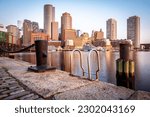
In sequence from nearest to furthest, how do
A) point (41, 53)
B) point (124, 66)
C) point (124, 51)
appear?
point (41, 53) → point (124, 51) → point (124, 66)

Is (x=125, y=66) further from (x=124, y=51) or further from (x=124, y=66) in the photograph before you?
(x=124, y=51)

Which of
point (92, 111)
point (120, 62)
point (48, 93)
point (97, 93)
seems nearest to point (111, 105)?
point (92, 111)

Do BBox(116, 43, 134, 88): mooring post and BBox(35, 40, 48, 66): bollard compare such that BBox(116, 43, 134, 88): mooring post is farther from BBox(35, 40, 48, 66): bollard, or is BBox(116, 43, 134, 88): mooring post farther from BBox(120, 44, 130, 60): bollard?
BBox(35, 40, 48, 66): bollard

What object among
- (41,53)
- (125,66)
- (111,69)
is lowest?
(111,69)

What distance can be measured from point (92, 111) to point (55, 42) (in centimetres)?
9914

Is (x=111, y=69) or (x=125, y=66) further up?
(x=125, y=66)

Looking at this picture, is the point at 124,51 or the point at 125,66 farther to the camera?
the point at 125,66

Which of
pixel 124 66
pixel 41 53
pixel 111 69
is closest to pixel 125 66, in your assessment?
pixel 124 66

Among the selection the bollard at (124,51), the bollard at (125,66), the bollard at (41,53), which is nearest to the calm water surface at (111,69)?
the bollard at (125,66)

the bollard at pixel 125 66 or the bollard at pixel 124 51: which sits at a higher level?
the bollard at pixel 124 51

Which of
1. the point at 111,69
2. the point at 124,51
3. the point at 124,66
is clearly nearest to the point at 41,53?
the point at 124,51

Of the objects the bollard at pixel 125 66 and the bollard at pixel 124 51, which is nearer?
the bollard at pixel 124 51

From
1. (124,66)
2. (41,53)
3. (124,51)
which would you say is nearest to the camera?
(41,53)

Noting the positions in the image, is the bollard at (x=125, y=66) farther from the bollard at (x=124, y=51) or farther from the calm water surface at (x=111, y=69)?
the calm water surface at (x=111, y=69)
